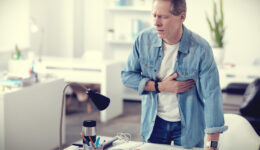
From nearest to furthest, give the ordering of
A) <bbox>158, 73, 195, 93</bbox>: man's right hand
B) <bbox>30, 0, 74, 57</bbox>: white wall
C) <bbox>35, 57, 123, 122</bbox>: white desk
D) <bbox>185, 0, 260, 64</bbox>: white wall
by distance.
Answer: <bbox>158, 73, 195, 93</bbox>: man's right hand
<bbox>35, 57, 123, 122</bbox>: white desk
<bbox>185, 0, 260, 64</bbox>: white wall
<bbox>30, 0, 74, 57</bbox>: white wall

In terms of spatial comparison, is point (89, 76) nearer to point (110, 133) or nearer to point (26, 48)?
point (110, 133)

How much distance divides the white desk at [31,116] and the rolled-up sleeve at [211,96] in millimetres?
1990

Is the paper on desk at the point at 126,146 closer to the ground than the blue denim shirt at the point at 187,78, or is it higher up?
closer to the ground

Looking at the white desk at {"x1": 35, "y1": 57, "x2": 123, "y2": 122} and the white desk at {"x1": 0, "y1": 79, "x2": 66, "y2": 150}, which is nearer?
the white desk at {"x1": 0, "y1": 79, "x2": 66, "y2": 150}

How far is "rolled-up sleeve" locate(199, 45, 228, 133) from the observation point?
2.01 meters

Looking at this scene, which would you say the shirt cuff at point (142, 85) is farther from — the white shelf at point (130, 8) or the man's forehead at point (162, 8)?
the white shelf at point (130, 8)

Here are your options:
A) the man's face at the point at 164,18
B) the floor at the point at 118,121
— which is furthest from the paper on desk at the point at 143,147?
the floor at the point at 118,121

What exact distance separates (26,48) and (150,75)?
451 centimetres

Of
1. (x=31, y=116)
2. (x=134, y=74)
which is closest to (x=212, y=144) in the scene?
(x=134, y=74)

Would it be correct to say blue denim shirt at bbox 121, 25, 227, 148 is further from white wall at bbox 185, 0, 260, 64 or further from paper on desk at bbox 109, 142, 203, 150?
white wall at bbox 185, 0, 260, 64

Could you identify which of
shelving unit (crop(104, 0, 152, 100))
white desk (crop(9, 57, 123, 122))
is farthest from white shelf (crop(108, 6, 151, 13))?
white desk (crop(9, 57, 123, 122))

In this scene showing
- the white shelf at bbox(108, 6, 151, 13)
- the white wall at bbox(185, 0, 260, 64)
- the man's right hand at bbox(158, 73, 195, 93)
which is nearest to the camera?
the man's right hand at bbox(158, 73, 195, 93)

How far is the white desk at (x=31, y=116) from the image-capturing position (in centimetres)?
350

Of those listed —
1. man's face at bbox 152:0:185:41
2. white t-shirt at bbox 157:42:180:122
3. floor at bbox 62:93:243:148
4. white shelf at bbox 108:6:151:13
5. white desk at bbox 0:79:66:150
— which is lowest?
floor at bbox 62:93:243:148
